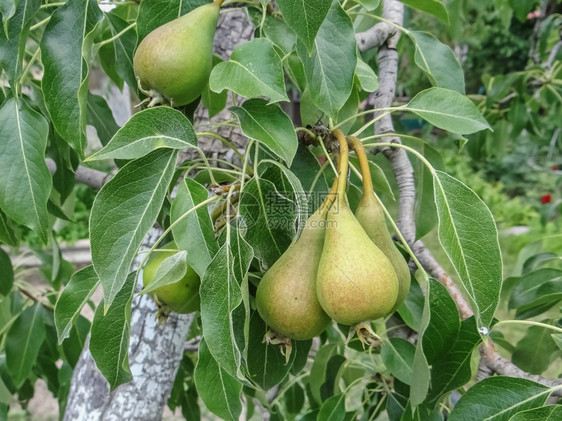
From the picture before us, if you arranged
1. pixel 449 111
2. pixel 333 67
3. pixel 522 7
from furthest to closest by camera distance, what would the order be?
1. pixel 522 7
2. pixel 449 111
3. pixel 333 67

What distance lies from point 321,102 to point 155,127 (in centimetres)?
19

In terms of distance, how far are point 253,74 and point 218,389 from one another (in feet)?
1.21

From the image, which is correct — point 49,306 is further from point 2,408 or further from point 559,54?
point 559,54

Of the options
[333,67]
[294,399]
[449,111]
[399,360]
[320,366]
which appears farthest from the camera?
[294,399]

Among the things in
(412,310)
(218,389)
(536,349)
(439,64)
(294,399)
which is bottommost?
(294,399)

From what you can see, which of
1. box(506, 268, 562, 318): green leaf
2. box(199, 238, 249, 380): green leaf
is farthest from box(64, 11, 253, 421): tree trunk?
box(506, 268, 562, 318): green leaf

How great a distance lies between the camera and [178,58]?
0.62 meters

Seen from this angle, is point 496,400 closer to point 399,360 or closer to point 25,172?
point 399,360

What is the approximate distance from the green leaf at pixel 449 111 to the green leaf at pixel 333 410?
1.63 ft

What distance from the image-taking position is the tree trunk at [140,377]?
3.23 ft

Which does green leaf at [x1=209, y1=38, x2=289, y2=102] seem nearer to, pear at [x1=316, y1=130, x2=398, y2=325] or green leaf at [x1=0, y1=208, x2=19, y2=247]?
pear at [x1=316, y1=130, x2=398, y2=325]

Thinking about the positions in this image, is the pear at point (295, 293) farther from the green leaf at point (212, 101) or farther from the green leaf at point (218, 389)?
the green leaf at point (212, 101)

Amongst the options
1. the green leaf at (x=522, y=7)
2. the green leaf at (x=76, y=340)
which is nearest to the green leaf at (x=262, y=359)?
the green leaf at (x=76, y=340)

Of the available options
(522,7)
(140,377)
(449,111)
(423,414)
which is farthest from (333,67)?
(522,7)
